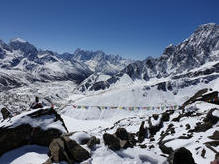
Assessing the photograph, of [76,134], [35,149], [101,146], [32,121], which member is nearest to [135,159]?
[101,146]

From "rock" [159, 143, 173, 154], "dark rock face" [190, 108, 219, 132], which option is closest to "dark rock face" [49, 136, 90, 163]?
"rock" [159, 143, 173, 154]

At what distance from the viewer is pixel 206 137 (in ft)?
74.9

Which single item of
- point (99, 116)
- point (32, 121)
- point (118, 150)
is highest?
point (32, 121)

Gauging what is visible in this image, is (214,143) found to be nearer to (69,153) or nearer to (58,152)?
(69,153)

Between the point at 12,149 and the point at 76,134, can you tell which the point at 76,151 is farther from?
the point at 12,149

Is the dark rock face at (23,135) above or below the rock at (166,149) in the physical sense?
above

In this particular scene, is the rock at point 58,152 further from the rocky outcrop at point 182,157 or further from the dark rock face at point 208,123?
the dark rock face at point 208,123

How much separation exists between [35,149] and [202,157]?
1521cm

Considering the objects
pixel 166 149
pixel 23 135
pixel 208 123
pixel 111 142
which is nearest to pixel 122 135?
pixel 111 142

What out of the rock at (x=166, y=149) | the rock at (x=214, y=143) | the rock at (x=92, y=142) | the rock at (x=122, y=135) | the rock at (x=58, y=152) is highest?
the rock at (x=122, y=135)

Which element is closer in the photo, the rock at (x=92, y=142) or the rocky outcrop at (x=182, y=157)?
the rocky outcrop at (x=182, y=157)

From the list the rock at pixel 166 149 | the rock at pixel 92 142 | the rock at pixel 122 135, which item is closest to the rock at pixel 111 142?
the rock at pixel 92 142

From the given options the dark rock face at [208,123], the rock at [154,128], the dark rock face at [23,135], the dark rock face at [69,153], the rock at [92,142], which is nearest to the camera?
the dark rock face at [69,153]

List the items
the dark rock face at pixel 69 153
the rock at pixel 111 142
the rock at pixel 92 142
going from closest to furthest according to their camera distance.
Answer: the dark rock face at pixel 69 153
the rock at pixel 111 142
the rock at pixel 92 142
